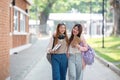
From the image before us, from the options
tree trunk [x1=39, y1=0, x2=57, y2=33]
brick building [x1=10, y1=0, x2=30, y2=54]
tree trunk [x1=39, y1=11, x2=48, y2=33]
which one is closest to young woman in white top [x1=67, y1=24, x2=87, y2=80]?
brick building [x1=10, y1=0, x2=30, y2=54]

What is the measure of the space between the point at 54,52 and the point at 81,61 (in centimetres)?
68

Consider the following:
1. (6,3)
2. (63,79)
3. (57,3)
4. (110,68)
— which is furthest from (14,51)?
(57,3)

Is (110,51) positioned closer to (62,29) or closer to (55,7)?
(62,29)

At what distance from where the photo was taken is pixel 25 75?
14.1 metres

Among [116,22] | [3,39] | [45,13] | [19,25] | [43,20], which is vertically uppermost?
[45,13]

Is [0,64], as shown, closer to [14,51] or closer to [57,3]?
[14,51]

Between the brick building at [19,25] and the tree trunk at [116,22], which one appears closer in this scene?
the brick building at [19,25]

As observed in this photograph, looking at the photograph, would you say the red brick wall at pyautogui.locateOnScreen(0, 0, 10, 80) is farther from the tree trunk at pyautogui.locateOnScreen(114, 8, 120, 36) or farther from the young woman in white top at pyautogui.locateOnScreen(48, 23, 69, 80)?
the tree trunk at pyautogui.locateOnScreen(114, 8, 120, 36)

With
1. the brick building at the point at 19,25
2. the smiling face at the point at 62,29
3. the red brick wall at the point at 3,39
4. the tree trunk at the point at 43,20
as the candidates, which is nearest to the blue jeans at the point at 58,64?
the smiling face at the point at 62,29

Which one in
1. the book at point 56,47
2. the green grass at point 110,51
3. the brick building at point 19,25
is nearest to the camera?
the book at point 56,47

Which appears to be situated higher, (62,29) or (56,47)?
(62,29)

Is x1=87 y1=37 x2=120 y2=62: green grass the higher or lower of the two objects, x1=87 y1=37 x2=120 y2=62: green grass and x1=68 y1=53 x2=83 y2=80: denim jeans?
the lower

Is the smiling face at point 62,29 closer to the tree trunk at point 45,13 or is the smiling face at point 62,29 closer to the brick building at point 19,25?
the brick building at point 19,25

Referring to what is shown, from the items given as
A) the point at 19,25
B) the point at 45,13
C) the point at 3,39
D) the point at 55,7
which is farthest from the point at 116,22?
the point at 55,7
